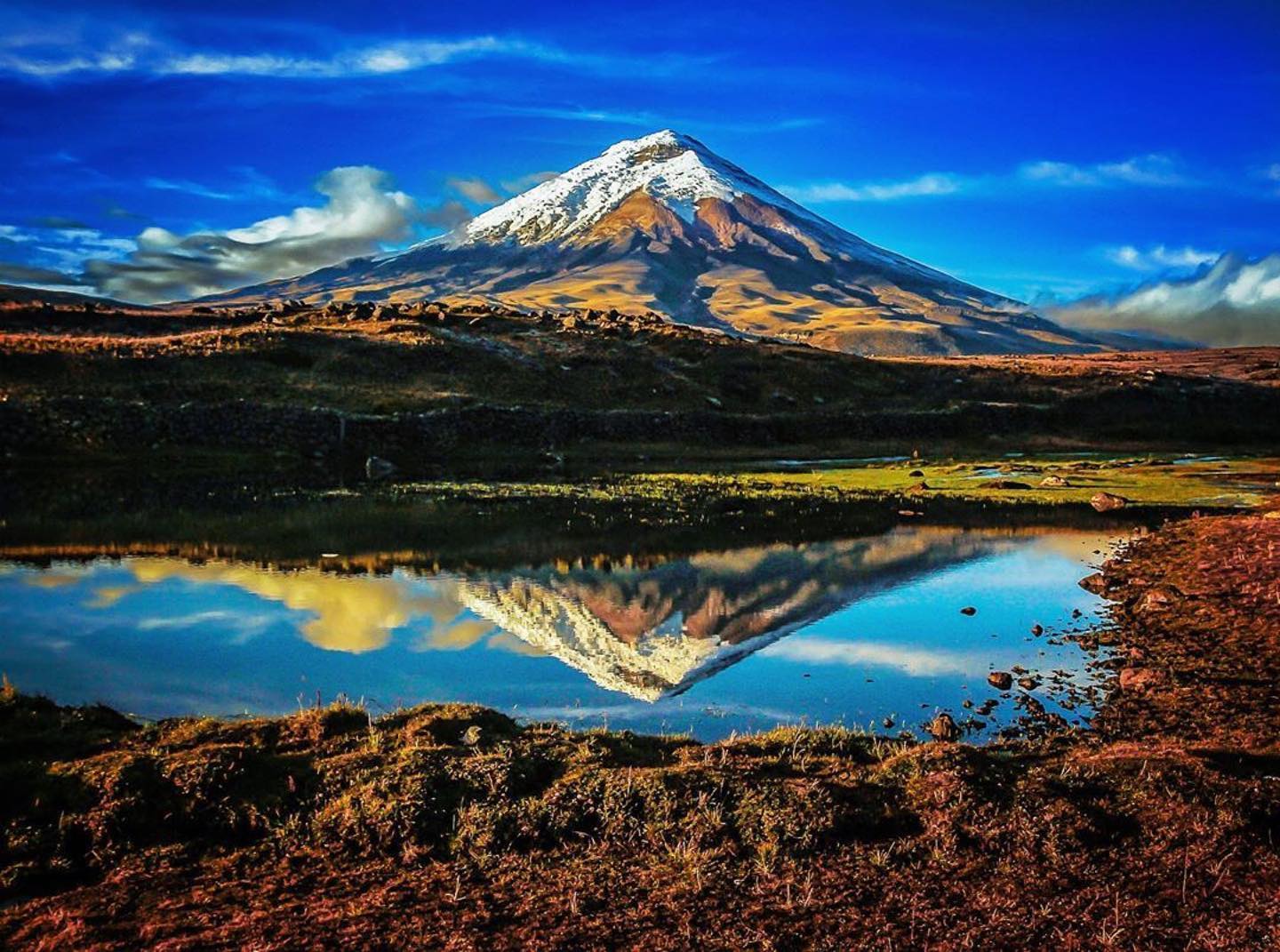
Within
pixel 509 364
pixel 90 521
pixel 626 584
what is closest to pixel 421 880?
pixel 626 584

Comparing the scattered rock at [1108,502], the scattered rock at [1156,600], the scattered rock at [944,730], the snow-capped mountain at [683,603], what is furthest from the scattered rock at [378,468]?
the scattered rock at [944,730]

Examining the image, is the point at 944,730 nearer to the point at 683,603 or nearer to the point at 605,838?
the point at 605,838

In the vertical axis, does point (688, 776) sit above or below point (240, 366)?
below

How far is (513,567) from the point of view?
29469mm

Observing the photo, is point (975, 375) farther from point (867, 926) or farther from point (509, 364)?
point (867, 926)

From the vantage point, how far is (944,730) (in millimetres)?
15500

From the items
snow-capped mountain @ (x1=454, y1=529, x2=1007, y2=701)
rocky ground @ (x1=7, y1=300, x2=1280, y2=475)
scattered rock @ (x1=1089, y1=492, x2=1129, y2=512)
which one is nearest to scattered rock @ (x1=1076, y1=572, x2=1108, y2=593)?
snow-capped mountain @ (x1=454, y1=529, x2=1007, y2=701)

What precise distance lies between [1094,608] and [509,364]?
61930mm

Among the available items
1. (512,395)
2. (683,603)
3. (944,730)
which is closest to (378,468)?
(512,395)

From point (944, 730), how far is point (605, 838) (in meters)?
7.54

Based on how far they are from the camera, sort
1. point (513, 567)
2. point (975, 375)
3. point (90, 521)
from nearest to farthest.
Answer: point (513, 567) < point (90, 521) < point (975, 375)

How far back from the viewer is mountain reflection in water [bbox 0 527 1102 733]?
18.0 m

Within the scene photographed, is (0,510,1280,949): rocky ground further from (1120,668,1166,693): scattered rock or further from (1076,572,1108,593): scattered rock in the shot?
(1076,572,1108,593): scattered rock

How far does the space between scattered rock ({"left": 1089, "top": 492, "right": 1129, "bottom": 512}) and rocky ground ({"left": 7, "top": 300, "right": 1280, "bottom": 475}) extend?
101 ft
